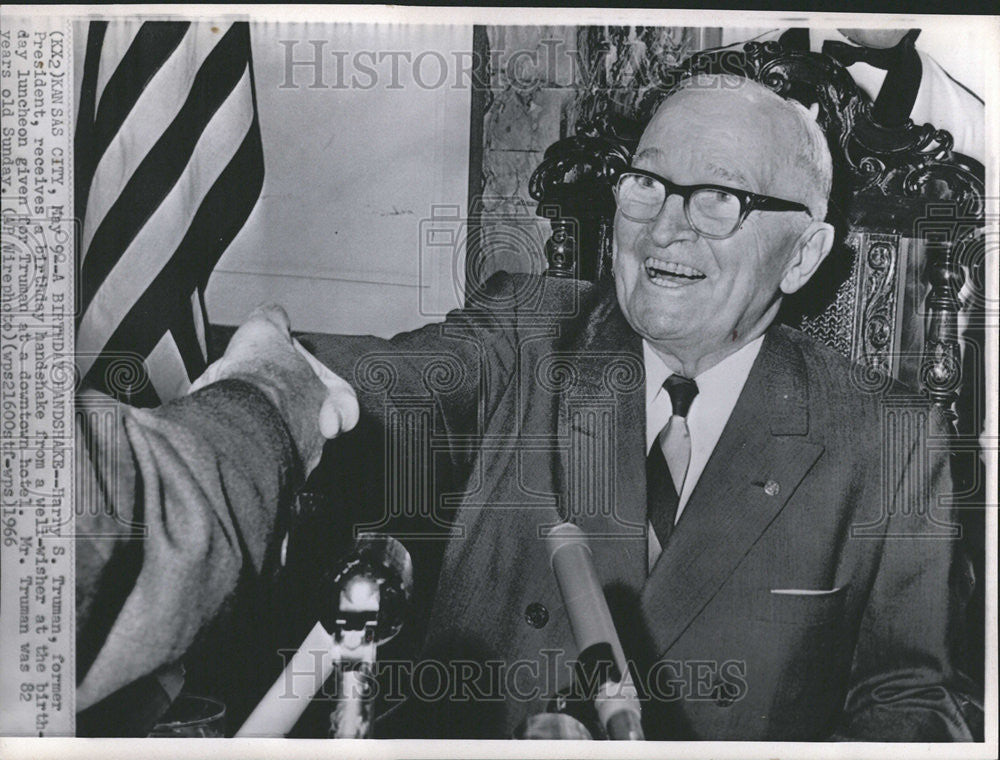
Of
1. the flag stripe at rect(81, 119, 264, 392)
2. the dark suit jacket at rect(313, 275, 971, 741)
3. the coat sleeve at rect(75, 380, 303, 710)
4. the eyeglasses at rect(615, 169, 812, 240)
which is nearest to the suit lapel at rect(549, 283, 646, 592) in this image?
the dark suit jacket at rect(313, 275, 971, 741)

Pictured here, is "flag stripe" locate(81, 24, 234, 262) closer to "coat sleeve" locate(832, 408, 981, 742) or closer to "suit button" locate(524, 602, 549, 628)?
"suit button" locate(524, 602, 549, 628)

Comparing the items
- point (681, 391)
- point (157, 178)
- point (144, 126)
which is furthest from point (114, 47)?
point (681, 391)

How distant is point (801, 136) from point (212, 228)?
1.39 m

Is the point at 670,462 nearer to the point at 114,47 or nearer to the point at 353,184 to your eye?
the point at 353,184

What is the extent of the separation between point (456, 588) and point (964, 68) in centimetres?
173

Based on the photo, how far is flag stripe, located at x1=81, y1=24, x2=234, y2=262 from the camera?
2.69m

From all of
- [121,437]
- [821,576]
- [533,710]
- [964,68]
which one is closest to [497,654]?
[533,710]

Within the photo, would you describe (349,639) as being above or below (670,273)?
below

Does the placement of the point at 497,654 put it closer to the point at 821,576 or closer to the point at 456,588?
the point at 456,588

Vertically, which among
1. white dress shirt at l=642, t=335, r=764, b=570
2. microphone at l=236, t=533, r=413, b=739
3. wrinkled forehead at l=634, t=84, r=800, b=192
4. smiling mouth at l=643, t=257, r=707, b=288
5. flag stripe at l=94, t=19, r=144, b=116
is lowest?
microphone at l=236, t=533, r=413, b=739

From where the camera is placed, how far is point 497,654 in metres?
2.70

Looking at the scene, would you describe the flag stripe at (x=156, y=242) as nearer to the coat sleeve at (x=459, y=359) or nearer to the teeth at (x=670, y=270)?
the coat sleeve at (x=459, y=359)

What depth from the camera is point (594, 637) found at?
2650 mm

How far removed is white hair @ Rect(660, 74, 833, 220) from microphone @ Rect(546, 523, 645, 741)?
0.96 m
